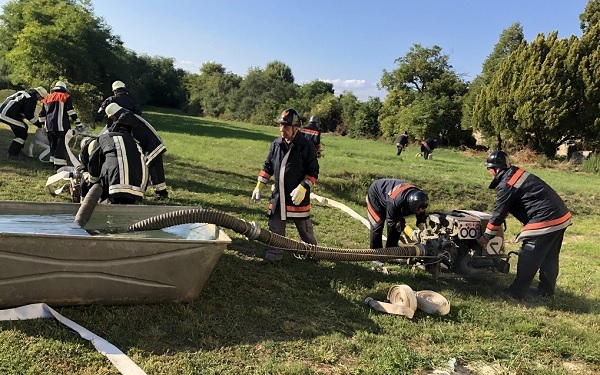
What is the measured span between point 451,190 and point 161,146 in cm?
860

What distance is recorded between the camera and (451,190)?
13125mm

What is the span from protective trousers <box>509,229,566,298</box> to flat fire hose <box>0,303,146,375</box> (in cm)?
435

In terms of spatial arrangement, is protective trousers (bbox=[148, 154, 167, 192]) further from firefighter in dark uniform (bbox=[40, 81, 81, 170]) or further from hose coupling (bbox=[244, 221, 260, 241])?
hose coupling (bbox=[244, 221, 260, 241])

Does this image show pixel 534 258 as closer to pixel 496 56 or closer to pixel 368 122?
pixel 496 56

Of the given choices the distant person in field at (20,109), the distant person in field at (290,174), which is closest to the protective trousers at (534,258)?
the distant person in field at (290,174)

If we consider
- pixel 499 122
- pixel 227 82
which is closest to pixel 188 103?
pixel 227 82

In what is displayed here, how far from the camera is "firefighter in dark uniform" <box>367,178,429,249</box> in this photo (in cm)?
545

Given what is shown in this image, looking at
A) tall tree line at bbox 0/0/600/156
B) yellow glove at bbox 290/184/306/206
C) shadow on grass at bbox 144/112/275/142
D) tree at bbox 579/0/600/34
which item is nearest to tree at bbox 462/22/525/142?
tall tree line at bbox 0/0/600/156

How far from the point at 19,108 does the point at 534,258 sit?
9854 mm

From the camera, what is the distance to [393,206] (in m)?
5.66

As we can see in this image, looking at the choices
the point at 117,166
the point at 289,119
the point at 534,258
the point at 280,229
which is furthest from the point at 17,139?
the point at 534,258

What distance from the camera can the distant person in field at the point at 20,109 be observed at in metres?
9.80

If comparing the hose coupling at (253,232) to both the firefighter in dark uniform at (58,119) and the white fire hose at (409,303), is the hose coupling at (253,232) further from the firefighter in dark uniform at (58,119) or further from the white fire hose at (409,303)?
the firefighter in dark uniform at (58,119)

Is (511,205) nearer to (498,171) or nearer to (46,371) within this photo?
(498,171)
